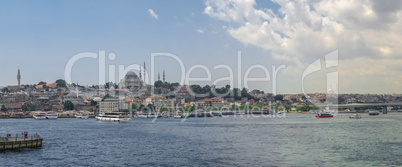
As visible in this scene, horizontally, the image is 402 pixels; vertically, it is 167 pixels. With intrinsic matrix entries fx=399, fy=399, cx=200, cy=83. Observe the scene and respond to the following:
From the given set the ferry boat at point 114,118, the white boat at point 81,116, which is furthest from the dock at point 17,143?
the white boat at point 81,116

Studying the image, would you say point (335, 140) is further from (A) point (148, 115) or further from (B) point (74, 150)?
(A) point (148, 115)

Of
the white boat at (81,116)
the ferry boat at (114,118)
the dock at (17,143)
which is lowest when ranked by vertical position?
the white boat at (81,116)

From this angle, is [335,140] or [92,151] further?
[335,140]

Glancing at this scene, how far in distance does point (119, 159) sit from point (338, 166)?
1603 cm

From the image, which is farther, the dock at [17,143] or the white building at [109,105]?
the white building at [109,105]

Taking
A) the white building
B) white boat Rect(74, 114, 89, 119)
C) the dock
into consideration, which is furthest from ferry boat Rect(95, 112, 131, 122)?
the white building

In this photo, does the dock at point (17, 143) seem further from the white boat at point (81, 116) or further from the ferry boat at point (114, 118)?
the white boat at point (81, 116)

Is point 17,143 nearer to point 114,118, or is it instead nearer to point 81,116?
point 114,118

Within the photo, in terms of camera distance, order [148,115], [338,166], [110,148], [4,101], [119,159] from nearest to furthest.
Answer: [338,166] < [119,159] < [110,148] < [148,115] < [4,101]

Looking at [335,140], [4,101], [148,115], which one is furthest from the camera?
[4,101]

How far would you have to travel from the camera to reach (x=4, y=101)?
171375 mm

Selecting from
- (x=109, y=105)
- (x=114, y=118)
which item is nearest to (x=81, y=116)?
(x=109, y=105)

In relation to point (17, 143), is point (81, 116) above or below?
below

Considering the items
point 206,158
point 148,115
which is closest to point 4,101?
point 148,115
